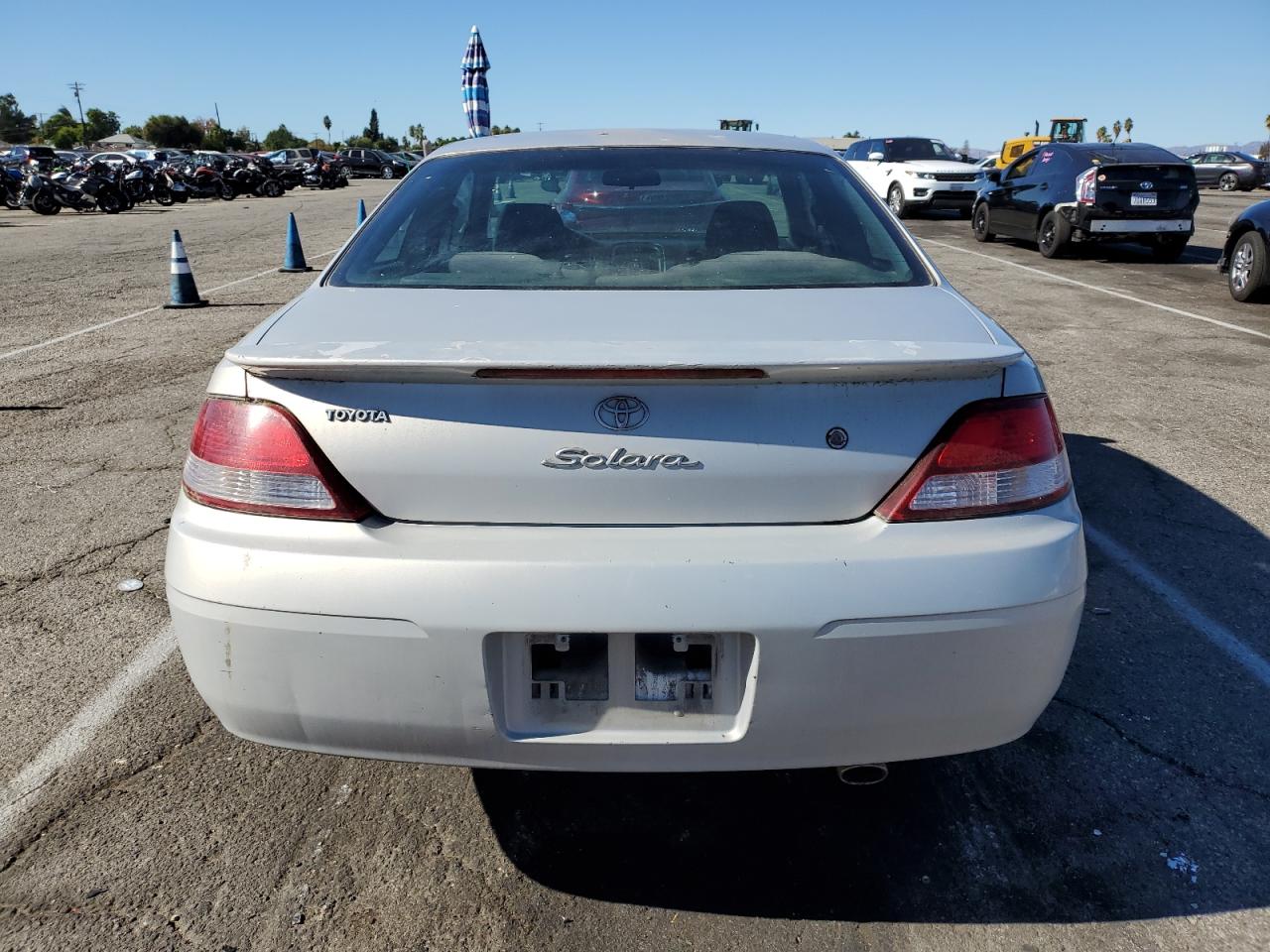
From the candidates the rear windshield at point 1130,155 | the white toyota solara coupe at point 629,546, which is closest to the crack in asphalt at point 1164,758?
the white toyota solara coupe at point 629,546

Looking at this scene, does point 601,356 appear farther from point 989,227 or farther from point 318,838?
point 989,227

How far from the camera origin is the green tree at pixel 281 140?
4333 inches

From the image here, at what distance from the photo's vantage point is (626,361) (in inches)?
73.7

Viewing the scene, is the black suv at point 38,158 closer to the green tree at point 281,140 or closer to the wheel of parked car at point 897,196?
the wheel of parked car at point 897,196

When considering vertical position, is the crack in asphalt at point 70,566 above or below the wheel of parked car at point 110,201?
below

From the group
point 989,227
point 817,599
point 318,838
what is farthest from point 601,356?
point 989,227

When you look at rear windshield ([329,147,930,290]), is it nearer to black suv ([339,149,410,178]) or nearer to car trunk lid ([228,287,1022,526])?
car trunk lid ([228,287,1022,526])

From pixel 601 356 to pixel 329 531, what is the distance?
2.10 ft

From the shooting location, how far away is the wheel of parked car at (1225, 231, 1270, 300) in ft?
32.2

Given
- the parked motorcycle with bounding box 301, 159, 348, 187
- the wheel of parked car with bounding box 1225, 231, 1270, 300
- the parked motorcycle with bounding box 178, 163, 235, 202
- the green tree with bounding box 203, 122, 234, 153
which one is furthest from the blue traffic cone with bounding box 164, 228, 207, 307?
the green tree with bounding box 203, 122, 234, 153

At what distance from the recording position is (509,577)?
72.8 inches

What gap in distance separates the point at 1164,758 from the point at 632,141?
244 centimetres

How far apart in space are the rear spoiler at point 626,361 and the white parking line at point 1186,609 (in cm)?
192

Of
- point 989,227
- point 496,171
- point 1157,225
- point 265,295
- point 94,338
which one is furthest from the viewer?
point 989,227
